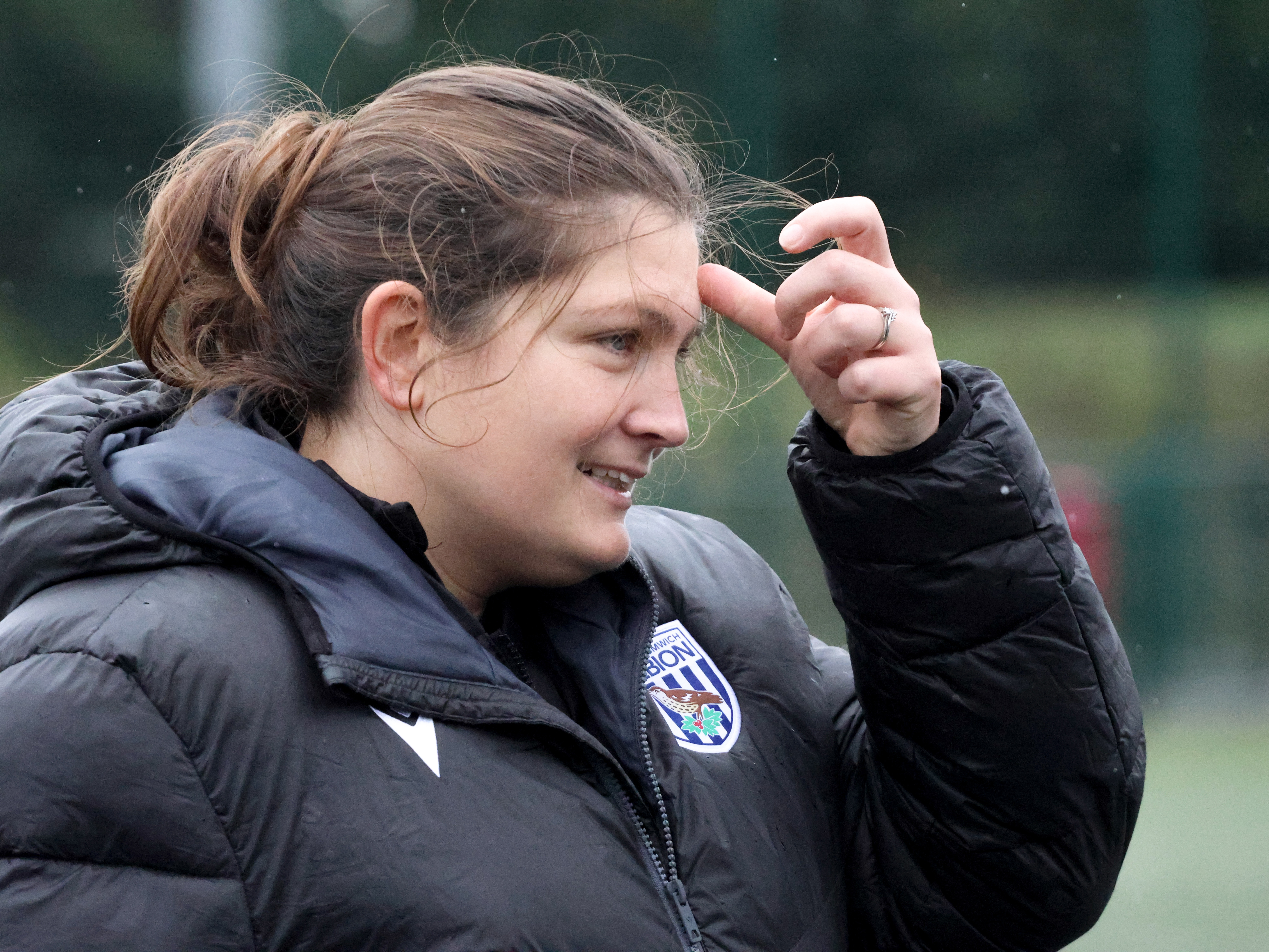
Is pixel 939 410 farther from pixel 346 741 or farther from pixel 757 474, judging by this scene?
pixel 757 474

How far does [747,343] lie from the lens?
16.7ft

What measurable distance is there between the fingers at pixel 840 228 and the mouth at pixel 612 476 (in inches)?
12.4

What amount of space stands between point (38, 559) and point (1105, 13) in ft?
16.8

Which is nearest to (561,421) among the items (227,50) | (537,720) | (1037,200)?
(537,720)

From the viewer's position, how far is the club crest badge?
5.15 feet

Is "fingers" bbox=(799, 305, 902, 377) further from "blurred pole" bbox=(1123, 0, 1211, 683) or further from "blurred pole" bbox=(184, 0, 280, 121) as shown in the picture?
"blurred pole" bbox=(1123, 0, 1211, 683)

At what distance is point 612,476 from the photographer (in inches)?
61.1

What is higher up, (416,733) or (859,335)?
(859,335)

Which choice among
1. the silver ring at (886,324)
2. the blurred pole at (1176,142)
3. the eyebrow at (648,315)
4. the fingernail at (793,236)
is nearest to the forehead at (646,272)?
the eyebrow at (648,315)

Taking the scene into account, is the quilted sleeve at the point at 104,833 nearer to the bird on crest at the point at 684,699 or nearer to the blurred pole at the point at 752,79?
the bird on crest at the point at 684,699

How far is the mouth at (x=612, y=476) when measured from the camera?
1.53 m

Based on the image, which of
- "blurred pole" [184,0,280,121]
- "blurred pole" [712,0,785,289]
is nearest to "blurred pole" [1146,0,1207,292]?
"blurred pole" [712,0,785,289]

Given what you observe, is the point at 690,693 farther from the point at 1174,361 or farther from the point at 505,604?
the point at 1174,361

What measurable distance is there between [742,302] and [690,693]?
49 centimetres
